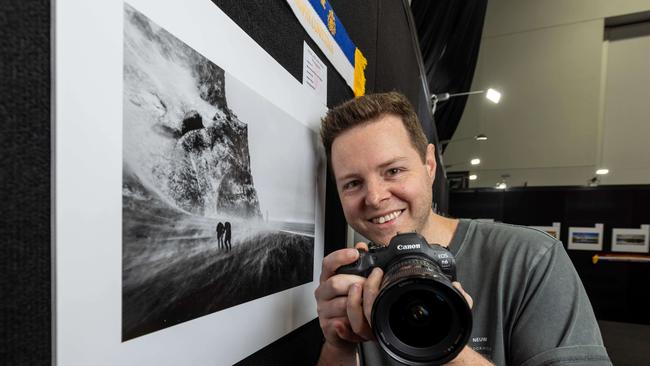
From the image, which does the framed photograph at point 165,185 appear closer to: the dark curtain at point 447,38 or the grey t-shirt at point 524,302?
the grey t-shirt at point 524,302

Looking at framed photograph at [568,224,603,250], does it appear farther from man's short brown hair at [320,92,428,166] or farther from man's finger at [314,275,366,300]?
man's finger at [314,275,366,300]

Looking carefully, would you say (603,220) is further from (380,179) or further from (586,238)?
(380,179)

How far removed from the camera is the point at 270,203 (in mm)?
397

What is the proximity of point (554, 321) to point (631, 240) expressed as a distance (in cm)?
340

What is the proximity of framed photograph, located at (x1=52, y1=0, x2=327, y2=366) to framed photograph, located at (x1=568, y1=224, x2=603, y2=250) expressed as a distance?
3.60 metres

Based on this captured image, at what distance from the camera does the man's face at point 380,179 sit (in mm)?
575

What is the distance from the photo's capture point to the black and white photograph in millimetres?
226

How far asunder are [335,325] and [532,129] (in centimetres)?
488

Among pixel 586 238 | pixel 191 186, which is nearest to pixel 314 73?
pixel 191 186

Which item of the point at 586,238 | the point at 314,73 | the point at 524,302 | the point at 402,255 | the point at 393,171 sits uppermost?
the point at 314,73

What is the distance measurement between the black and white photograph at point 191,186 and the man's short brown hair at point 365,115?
0.15 meters

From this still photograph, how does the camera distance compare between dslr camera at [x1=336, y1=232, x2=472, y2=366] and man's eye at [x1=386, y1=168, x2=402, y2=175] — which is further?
man's eye at [x1=386, y1=168, x2=402, y2=175]

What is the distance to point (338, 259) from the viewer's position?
0.47 metres

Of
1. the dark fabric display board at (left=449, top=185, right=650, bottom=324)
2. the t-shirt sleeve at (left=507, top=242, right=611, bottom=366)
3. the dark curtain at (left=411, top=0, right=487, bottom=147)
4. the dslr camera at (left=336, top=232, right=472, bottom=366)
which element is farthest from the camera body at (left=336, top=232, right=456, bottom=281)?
the dark fabric display board at (left=449, top=185, right=650, bottom=324)
